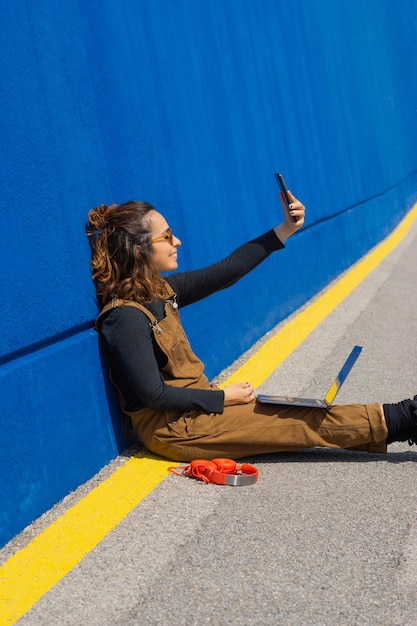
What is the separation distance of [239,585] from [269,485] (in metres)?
0.93

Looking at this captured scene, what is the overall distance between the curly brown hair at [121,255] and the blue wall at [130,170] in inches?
2.9

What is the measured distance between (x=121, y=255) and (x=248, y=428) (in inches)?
35.6

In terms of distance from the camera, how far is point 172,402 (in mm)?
3953

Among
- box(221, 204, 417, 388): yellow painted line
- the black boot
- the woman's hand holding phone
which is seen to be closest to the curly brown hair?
the woman's hand holding phone

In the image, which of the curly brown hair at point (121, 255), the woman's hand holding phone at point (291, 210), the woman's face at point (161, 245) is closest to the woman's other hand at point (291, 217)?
the woman's hand holding phone at point (291, 210)

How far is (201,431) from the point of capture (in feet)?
Result: 13.3

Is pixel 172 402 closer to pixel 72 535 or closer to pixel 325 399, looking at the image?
pixel 325 399

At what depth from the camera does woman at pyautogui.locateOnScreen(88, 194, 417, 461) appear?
13.2 ft

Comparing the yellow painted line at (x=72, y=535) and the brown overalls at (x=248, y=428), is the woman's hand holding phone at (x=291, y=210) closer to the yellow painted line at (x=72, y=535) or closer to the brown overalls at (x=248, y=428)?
the brown overalls at (x=248, y=428)

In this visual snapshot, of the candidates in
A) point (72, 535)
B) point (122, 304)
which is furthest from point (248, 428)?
point (72, 535)

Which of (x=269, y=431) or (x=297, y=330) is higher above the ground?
(x=269, y=431)

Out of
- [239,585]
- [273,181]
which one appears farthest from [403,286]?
[239,585]

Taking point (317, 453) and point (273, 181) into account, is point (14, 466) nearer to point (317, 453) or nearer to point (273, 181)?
point (317, 453)

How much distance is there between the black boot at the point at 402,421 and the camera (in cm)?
400
